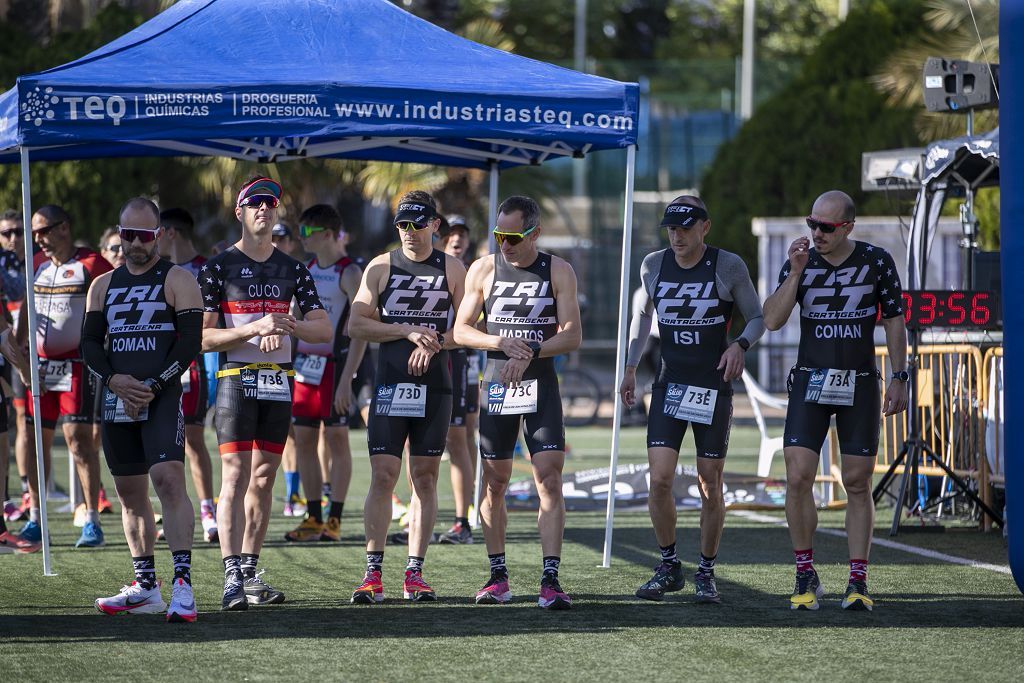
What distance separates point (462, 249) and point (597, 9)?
37.6 m

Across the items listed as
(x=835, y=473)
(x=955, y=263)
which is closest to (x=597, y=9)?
(x=955, y=263)

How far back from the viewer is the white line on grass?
8.67 metres

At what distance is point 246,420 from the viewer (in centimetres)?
739

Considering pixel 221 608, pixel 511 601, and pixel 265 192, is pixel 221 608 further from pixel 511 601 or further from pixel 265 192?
pixel 265 192

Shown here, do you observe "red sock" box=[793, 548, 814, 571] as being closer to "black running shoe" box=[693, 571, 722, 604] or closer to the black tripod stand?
"black running shoe" box=[693, 571, 722, 604]

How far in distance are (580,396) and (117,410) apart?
549 inches

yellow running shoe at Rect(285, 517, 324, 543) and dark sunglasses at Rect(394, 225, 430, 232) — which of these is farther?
yellow running shoe at Rect(285, 517, 324, 543)

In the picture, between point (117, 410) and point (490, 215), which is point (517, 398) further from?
point (490, 215)

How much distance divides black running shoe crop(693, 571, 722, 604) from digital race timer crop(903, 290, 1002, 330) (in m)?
3.23

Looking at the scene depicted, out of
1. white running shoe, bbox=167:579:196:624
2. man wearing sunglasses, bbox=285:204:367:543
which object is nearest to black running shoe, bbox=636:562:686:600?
white running shoe, bbox=167:579:196:624

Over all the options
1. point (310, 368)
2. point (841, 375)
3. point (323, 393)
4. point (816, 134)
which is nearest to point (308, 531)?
point (323, 393)

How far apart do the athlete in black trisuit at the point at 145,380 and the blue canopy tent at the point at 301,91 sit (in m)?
1.16

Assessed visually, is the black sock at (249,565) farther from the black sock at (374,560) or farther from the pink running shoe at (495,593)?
the pink running shoe at (495,593)

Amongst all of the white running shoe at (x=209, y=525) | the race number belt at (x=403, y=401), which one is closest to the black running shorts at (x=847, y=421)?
the race number belt at (x=403, y=401)
